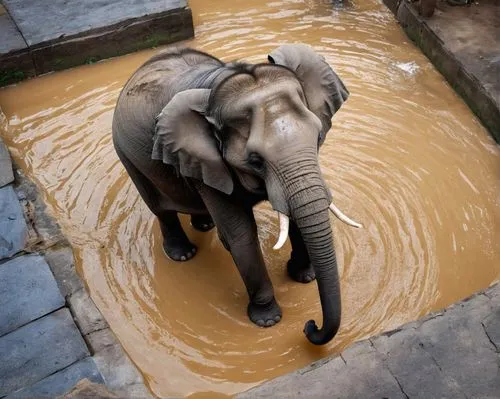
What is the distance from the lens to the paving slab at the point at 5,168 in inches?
246

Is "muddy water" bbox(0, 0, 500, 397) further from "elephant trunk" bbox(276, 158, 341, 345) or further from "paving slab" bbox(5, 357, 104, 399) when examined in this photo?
"elephant trunk" bbox(276, 158, 341, 345)

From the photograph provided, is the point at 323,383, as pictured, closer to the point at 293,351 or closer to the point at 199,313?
the point at 293,351

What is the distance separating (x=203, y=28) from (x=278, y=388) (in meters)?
5.44

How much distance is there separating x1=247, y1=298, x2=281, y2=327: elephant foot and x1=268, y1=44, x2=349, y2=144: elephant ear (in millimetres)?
1532

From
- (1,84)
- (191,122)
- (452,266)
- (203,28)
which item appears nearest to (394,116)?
(452,266)

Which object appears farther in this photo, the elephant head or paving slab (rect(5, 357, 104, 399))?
paving slab (rect(5, 357, 104, 399))

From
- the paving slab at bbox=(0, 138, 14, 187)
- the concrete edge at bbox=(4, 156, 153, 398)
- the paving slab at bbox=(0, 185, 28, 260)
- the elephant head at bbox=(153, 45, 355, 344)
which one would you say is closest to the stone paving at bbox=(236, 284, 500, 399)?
the elephant head at bbox=(153, 45, 355, 344)

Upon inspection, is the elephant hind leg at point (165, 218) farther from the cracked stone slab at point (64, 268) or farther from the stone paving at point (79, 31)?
the stone paving at point (79, 31)

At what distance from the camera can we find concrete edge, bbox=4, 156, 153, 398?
4621 millimetres

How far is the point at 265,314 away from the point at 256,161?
1.68m

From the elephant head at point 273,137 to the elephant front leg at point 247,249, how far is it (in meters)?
0.36

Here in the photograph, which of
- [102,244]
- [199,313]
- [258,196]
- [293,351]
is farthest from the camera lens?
[102,244]

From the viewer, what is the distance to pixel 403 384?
413cm

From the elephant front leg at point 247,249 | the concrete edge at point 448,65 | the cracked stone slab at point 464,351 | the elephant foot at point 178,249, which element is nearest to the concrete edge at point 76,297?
the elephant foot at point 178,249
